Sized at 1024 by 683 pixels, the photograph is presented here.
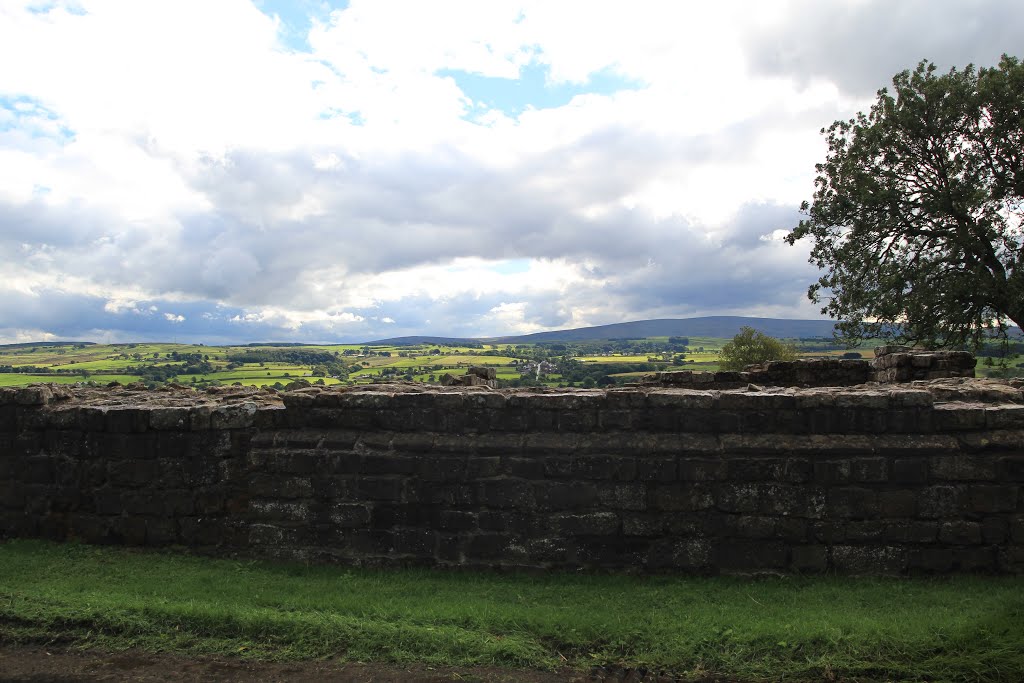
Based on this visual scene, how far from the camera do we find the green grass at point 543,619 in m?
5.66

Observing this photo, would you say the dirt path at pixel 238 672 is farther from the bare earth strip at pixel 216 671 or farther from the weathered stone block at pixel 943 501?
the weathered stone block at pixel 943 501

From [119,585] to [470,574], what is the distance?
3904 mm

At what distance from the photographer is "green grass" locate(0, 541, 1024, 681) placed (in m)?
5.66

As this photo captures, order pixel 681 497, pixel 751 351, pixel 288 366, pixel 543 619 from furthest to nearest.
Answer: pixel 288 366 → pixel 751 351 → pixel 681 497 → pixel 543 619

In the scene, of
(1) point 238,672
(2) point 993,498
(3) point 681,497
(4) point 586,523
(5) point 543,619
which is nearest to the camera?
(1) point 238,672

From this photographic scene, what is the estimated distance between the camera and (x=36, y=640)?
6.23 m

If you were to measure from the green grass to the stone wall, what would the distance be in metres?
0.40

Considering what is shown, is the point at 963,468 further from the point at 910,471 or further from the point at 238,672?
the point at 238,672

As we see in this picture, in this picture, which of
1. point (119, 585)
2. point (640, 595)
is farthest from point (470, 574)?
point (119, 585)

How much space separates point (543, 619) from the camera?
21.1 feet

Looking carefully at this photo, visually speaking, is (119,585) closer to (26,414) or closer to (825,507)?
(26,414)

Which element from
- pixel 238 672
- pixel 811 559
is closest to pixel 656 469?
pixel 811 559

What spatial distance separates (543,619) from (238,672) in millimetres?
2681

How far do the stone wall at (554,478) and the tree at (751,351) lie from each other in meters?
30.6
